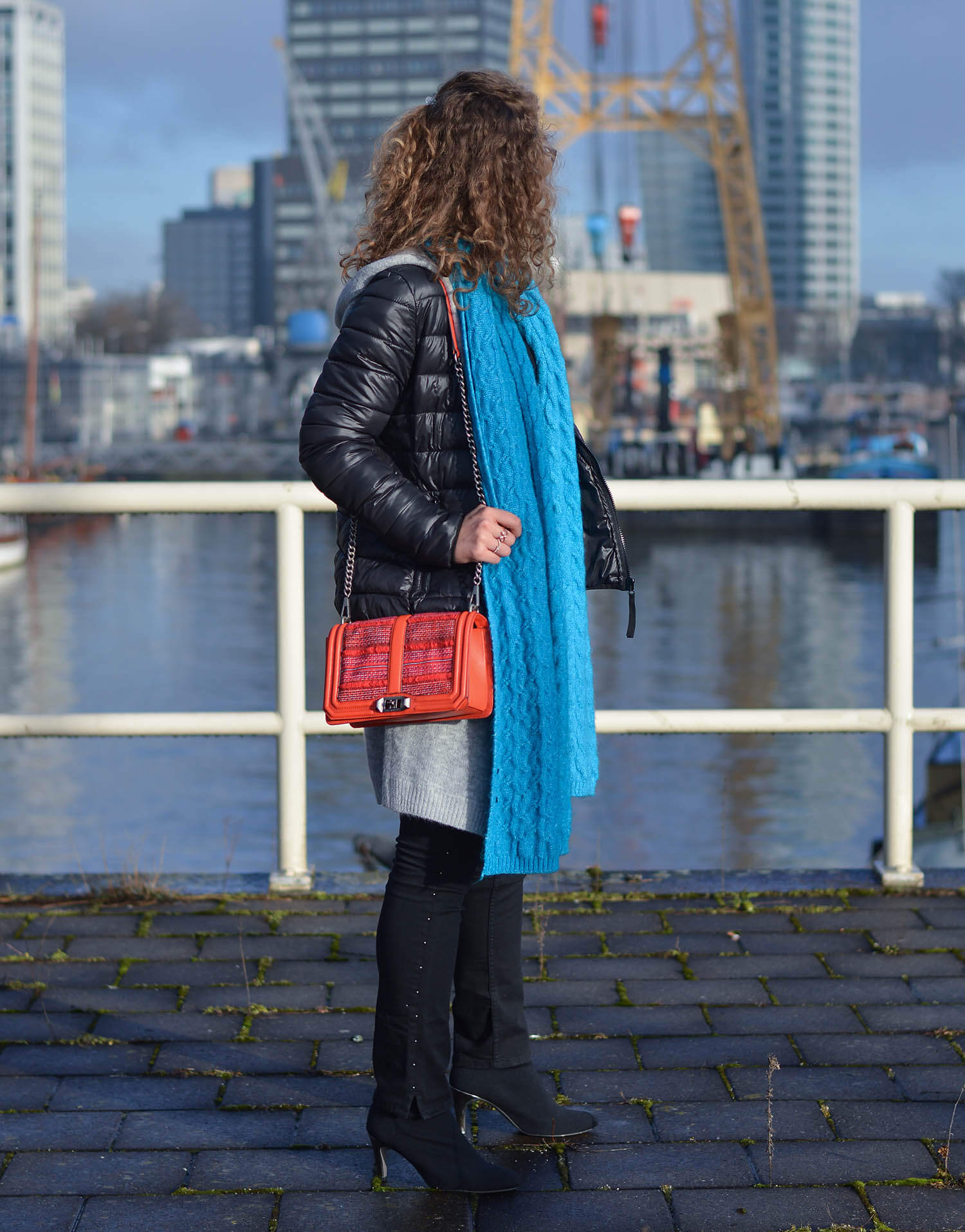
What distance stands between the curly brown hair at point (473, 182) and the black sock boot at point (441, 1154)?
3.73ft

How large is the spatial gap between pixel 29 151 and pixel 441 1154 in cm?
16648

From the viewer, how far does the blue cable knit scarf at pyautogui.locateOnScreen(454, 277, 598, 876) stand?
2.15 meters

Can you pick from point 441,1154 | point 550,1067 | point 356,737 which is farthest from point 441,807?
point 356,737

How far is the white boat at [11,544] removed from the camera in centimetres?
4225

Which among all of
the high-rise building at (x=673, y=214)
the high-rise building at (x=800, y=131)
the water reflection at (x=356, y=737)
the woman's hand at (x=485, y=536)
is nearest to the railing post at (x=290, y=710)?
the water reflection at (x=356, y=737)

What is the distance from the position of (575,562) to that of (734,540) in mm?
41128

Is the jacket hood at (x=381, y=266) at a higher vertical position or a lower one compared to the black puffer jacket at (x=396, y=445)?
higher

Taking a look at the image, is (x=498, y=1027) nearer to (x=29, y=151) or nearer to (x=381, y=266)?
(x=381, y=266)

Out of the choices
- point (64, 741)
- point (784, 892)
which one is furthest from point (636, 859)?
point (784, 892)

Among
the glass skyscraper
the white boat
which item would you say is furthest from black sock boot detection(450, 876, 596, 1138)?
the glass skyscraper

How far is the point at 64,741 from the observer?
2117cm

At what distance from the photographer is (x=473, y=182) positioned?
215cm

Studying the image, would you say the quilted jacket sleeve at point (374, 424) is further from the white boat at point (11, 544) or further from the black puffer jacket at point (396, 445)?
the white boat at point (11, 544)

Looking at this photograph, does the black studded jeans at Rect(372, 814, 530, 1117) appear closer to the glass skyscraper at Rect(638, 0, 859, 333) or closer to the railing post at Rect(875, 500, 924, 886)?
the railing post at Rect(875, 500, 924, 886)
